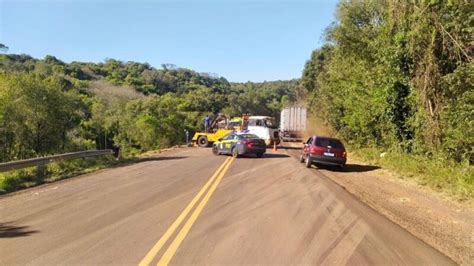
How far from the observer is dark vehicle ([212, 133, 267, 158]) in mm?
27812

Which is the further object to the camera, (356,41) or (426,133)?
(356,41)

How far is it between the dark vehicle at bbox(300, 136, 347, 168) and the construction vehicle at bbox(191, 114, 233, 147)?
57.3 ft

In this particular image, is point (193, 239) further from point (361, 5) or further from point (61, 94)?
point (361, 5)

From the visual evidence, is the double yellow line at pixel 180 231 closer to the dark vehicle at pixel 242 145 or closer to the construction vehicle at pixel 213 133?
the dark vehicle at pixel 242 145

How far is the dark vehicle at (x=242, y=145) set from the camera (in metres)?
27.8

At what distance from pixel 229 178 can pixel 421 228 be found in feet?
27.8

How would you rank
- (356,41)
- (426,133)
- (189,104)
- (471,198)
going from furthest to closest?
(189,104) < (356,41) < (426,133) < (471,198)

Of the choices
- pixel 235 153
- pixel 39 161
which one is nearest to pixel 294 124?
pixel 235 153

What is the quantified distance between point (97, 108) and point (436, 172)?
6426cm

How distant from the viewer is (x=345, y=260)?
6812mm

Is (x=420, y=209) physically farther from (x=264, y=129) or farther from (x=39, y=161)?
(x=264, y=129)

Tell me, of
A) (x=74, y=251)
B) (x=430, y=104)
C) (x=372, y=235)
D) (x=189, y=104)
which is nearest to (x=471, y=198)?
(x=372, y=235)

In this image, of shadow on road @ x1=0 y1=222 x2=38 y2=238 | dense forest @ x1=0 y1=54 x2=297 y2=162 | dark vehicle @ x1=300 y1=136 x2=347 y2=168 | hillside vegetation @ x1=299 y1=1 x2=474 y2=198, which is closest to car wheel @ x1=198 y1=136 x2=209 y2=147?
dense forest @ x1=0 y1=54 x2=297 y2=162

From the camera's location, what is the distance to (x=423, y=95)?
19750 millimetres
